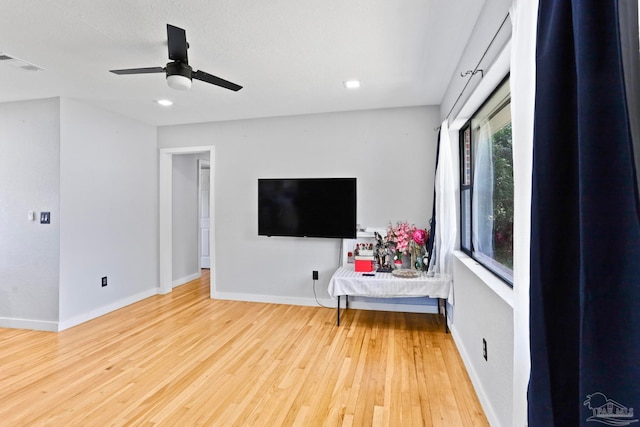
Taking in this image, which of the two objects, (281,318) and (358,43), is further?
(281,318)

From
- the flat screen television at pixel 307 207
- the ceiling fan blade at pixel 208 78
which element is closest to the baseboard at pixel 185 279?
the flat screen television at pixel 307 207

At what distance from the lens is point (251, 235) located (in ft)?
14.6

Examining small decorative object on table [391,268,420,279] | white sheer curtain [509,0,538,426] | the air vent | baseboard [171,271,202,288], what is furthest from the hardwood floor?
the air vent

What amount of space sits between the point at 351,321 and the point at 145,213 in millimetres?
3250

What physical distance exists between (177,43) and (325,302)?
3.20 m

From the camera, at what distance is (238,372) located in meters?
2.56

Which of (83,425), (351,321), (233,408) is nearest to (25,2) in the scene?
(83,425)

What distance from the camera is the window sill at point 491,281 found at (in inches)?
65.6

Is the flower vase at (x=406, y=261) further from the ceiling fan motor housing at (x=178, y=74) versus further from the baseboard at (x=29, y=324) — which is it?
the baseboard at (x=29, y=324)

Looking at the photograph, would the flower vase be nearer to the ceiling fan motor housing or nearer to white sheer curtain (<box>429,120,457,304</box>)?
white sheer curtain (<box>429,120,457,304</box>)

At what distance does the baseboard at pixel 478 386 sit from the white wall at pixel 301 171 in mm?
1519

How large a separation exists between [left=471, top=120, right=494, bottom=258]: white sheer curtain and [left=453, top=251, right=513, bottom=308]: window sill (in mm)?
145

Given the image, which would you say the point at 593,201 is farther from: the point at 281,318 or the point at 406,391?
the point at 281,318

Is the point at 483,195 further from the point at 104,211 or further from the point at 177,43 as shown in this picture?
the point at 104,211
